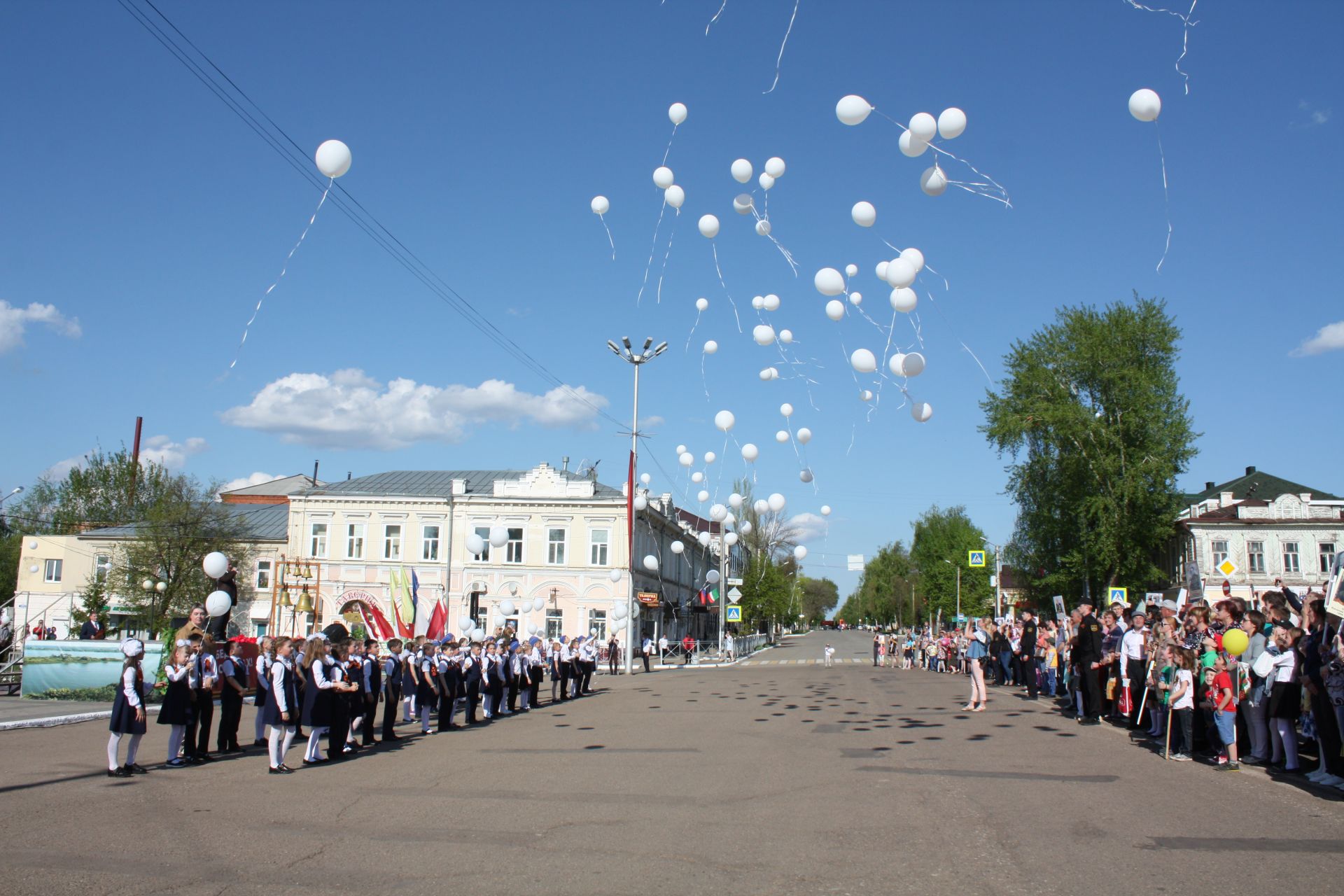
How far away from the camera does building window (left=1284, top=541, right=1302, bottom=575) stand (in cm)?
5203

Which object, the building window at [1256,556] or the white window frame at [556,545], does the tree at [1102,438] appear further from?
the white window frame at [556,545]

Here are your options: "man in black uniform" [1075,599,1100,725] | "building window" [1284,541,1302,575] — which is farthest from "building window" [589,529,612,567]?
"building window" [1284,541,1302,575]

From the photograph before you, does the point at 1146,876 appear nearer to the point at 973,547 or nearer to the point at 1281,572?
the point at 1281,572

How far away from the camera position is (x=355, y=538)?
52719mm

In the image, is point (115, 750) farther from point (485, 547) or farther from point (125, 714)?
point (485, 547)

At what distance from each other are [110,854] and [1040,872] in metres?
6.75

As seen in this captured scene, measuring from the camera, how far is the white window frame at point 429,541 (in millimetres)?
52406

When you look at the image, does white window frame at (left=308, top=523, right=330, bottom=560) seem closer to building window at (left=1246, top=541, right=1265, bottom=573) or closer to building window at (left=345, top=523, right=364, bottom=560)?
building window at (left=345, top=523, right=364, bottom=560)

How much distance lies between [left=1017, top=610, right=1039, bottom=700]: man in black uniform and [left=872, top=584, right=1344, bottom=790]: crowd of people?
3.04 metres

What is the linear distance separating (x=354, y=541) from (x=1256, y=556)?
4876 cm

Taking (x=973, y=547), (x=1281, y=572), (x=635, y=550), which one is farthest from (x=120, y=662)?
(x=973, y=547)

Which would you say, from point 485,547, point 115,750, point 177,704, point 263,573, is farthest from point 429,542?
point 115,750

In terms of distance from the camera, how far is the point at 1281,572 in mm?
52031

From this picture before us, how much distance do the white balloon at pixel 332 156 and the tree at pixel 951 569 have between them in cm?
7153
